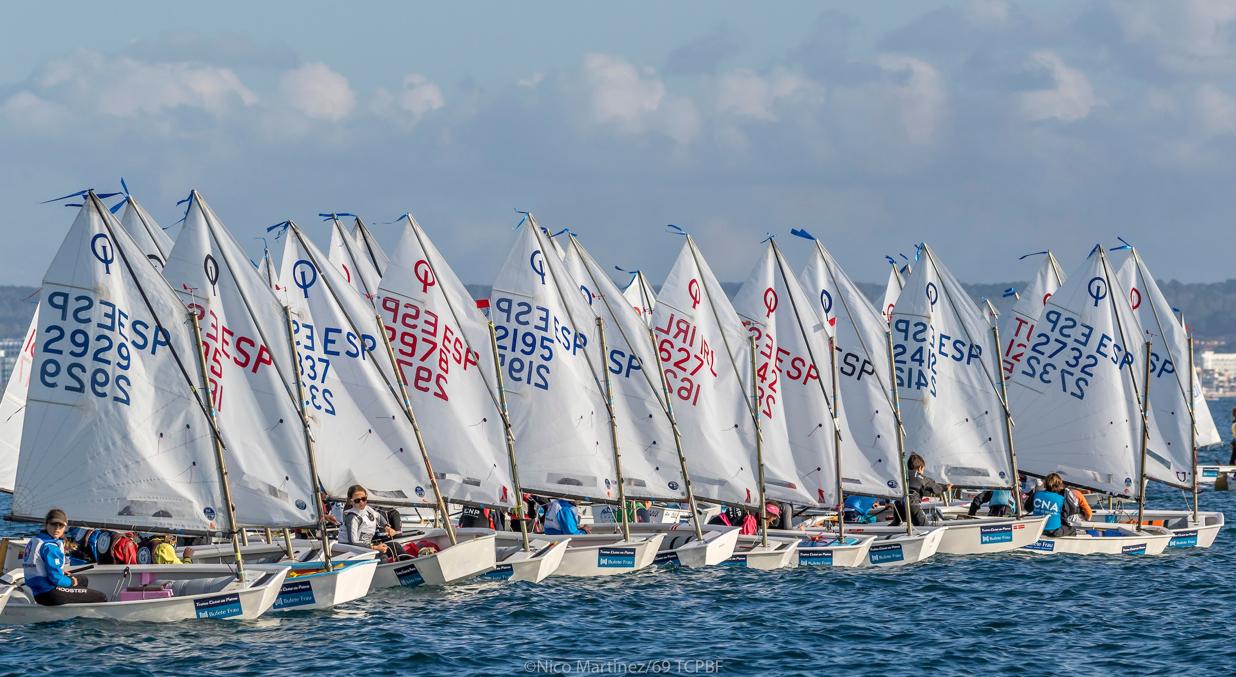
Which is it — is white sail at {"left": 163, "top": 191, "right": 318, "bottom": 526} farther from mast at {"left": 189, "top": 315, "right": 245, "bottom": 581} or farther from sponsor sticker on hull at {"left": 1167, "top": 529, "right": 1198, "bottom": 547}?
sponsor sticker on hull at {"left": 1167, "top": 529, "right": 1198, "bottom": 547}

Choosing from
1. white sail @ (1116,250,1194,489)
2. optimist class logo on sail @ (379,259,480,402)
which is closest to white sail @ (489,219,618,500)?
optimist class logo on sail @ (379,259,480,402)

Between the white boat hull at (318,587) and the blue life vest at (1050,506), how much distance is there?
706 inches

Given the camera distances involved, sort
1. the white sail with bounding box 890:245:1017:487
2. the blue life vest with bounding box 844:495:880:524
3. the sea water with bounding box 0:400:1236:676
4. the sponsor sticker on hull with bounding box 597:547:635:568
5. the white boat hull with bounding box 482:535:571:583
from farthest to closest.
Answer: the white sail with bounding box 890:245:1017:487, the blue life vest with bounding box 844:495:880:524, the sponsor sticker on hull with bounding box 597:547:635:568, the white boat hull with bounding box 482:535:571:583, the sea water with bounding box 0:400:1236:676

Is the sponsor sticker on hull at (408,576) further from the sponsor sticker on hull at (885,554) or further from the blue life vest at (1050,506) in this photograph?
the blue life vest at (1050,506)

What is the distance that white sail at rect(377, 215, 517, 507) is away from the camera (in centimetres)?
3612

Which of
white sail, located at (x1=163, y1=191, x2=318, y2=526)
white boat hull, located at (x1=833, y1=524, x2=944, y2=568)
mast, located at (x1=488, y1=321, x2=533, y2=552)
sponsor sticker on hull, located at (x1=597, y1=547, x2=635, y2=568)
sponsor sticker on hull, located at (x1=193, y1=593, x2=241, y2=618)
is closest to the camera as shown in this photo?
sponsor sticker on hull, located at (x1=193, y1=593, x2=241, y2=618)

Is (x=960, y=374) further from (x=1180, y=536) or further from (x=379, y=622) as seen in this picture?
(x=379, y=622)

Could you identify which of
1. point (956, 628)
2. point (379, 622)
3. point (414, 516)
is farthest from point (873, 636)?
point (414, 516)

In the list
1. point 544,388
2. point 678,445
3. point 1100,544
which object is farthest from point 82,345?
point 1100,544

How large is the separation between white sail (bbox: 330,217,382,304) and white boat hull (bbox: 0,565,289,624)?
757 inches

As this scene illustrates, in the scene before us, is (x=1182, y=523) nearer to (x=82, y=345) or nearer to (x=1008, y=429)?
(x=1008, y=429)

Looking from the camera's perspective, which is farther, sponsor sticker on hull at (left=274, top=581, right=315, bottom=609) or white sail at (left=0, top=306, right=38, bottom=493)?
white sail at (left=0, top=306, right=38, bottom=493)

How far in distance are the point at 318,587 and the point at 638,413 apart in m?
10.7

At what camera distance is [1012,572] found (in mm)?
38000
